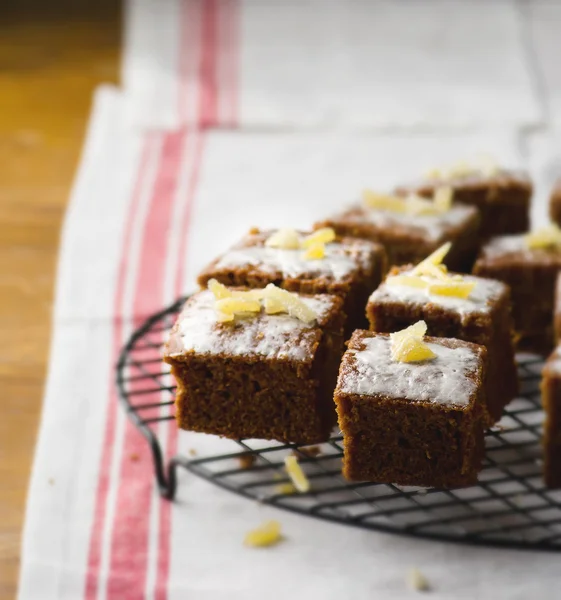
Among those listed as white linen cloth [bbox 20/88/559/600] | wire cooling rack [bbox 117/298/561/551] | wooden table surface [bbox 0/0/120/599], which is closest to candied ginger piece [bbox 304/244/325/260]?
wire cooling rack [bbox 117/298/561/551]

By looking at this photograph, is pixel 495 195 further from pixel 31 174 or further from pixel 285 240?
pixel 31 174

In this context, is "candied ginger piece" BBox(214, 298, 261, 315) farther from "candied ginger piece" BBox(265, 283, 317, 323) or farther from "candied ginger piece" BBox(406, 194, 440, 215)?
"candied ginger piece" BBox(406, 194, 440, 215)

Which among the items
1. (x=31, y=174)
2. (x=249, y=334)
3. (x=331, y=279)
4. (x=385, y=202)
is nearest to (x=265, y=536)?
(x=249, y=334)

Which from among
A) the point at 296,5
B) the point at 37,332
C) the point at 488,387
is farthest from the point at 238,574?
the point at 296,5

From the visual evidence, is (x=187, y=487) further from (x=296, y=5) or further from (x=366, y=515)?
(x=296, y=5)

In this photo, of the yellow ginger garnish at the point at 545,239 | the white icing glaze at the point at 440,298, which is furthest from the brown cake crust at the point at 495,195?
the white icing glaze at the point at 440,298

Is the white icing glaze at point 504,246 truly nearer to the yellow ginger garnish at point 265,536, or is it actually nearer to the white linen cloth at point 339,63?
the yellow ginger garnish at point 265,536
